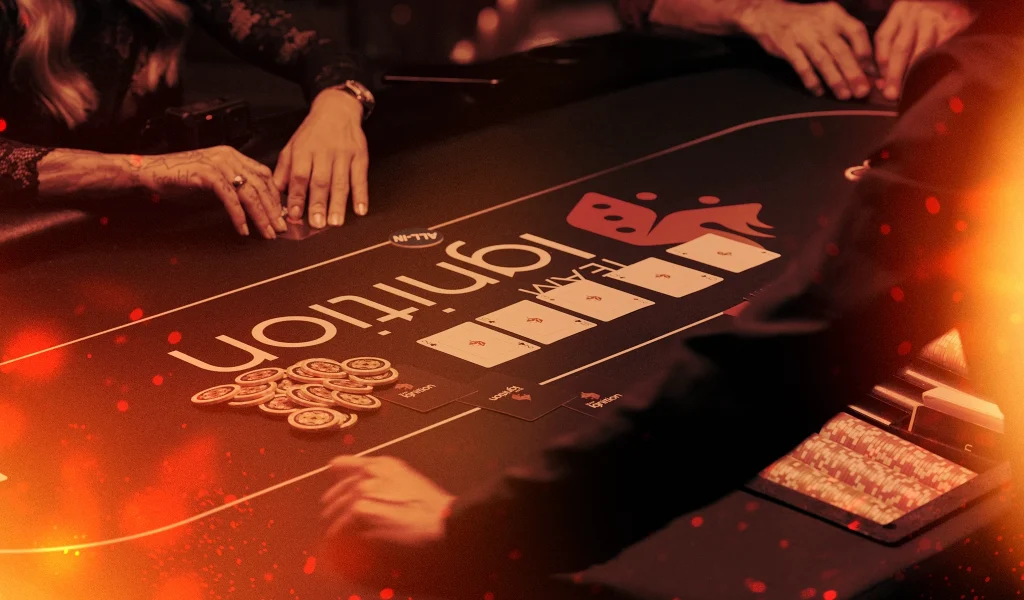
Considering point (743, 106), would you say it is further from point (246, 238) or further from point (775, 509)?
point (775, 509)

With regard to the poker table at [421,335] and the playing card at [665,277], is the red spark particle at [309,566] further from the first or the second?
the playing card at [665,277]

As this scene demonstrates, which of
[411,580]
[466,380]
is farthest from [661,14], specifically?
[411,580]

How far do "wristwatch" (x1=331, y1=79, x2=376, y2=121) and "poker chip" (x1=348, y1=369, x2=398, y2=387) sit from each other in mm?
1103

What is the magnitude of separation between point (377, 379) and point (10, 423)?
479 mm

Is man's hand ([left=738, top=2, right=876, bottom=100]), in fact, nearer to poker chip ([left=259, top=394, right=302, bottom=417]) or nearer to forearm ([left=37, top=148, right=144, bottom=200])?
forearm ([left=37, top=148, right=144, bottom=200])

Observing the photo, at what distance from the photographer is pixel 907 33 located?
296cm

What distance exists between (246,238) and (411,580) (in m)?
1.11

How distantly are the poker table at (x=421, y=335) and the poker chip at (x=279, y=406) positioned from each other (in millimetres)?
17

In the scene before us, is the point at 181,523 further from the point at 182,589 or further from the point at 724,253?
the point at 724,253

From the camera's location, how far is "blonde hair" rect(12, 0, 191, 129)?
8.16 feet

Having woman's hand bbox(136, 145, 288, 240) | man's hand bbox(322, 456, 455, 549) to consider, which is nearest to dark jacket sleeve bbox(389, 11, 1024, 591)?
man's hand bbox(322, 456, 455, 549)

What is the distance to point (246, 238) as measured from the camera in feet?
7.31

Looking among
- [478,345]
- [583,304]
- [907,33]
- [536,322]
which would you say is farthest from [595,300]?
[907,33]

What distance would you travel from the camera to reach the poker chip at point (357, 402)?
5.30 feet
